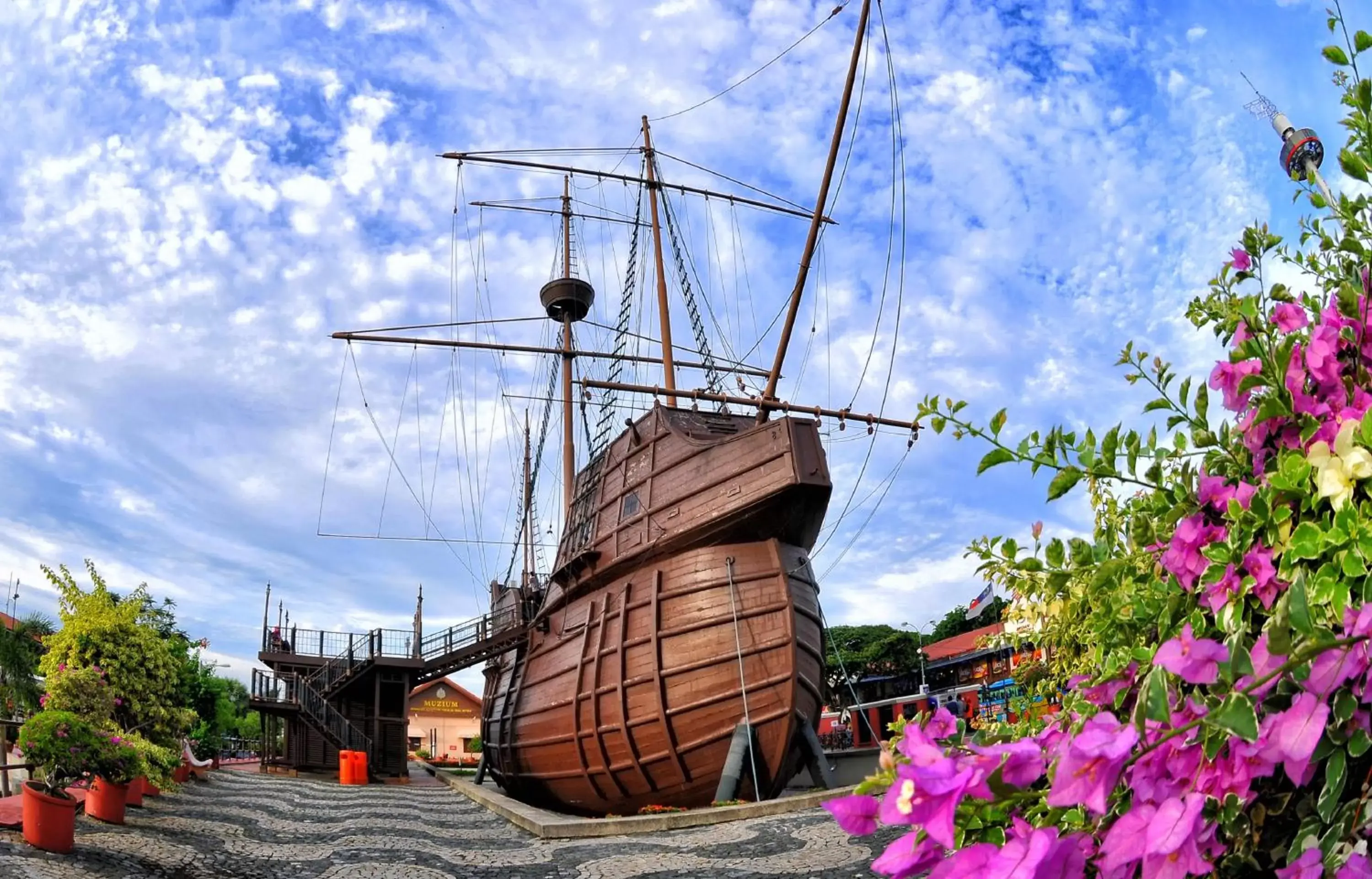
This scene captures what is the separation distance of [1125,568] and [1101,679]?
0.20 meters

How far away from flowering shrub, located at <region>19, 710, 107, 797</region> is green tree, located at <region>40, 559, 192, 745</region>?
2.23m

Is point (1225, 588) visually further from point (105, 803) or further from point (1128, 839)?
point (105, 803)

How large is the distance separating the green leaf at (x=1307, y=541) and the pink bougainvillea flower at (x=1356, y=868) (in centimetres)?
29

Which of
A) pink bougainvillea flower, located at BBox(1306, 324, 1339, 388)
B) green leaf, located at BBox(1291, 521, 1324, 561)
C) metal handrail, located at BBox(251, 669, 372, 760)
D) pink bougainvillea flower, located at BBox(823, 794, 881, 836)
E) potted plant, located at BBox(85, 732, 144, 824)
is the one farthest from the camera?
metal handrail, located at BBox(251, 669, 372, 760)

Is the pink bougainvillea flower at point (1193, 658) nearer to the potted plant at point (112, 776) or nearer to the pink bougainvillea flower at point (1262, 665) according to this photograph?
the pink bougainvillea flower at point (1262, 665)

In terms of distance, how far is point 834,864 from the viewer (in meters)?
6.00

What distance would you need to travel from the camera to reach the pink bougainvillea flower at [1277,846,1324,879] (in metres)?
0.90

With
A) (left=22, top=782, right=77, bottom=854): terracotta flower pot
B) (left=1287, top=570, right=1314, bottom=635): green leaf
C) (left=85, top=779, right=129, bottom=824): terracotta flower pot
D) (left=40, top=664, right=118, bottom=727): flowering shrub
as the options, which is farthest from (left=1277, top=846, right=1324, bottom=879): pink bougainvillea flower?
(left=40, top=664, right=118, bottom=727): flowering shrub

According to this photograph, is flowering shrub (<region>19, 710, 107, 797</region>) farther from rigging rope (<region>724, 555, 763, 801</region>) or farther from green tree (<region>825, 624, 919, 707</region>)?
green tree (<region>825, 624, 919, 707</region>)

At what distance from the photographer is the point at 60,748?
7367 mm

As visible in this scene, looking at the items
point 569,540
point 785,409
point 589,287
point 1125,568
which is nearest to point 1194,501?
point 1125,568

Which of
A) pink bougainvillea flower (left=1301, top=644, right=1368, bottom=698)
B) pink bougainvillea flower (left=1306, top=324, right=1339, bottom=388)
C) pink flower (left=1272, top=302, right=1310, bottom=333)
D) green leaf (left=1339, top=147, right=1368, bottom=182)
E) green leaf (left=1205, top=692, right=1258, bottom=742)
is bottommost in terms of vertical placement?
green leaf (left=1205, top=692, right=1258, bottom=742)

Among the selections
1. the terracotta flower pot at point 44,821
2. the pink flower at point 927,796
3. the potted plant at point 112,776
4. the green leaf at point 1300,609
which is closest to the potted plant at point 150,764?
the potted plant at point 112,776

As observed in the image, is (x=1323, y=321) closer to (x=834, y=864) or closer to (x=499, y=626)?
(x=834, y=864)
